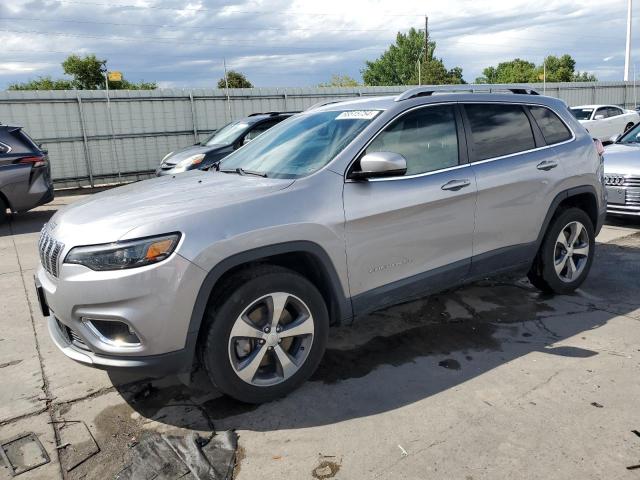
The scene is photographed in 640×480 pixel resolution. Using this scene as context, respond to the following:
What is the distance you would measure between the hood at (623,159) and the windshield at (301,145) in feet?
16.3

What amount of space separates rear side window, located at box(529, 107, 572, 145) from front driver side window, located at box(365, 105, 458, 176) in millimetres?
1007

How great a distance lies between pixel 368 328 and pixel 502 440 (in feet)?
5.32

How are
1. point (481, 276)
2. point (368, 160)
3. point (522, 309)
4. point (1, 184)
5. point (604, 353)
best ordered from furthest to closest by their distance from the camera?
point (1, 184)
point (522, 309)
point (481, 276)
point (604, 353)
point (368, 160)

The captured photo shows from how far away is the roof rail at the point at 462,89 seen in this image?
151 inches

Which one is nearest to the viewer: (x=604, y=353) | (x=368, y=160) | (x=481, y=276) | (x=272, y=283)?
(x=272, y=283)

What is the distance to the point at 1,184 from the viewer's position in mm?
8727

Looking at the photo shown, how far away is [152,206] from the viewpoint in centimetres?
302

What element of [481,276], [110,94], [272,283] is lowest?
[481,276]

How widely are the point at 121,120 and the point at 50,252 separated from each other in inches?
515

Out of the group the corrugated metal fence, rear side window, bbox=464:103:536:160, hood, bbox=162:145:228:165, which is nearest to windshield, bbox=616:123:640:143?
rear side window, bbox=464:103:536:160

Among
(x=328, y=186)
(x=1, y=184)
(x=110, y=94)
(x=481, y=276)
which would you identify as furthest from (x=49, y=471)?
(x=110, y=94)

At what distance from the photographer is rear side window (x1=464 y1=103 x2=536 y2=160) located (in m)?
4.04

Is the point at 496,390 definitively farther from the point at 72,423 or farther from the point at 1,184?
the point at 1,184

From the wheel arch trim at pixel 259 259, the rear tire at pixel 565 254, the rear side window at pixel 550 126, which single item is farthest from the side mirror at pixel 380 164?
the rear tire at pixel 565 254
